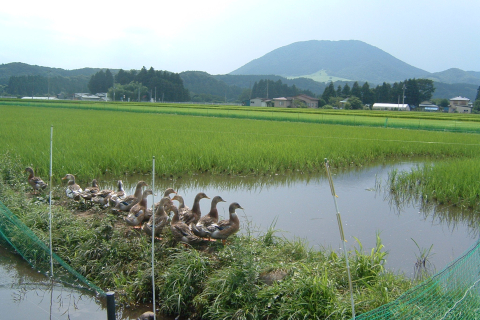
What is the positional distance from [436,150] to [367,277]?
12964 mm

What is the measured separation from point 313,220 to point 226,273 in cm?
309

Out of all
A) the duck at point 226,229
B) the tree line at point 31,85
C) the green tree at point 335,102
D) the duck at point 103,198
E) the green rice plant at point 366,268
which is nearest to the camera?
the green rice plant at point 366,268

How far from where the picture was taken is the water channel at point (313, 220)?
4230mm

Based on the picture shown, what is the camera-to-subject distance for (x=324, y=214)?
6.89 metres

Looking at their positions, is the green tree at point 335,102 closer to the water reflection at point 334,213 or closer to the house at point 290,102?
the house at point 290,102

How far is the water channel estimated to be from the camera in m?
4.23

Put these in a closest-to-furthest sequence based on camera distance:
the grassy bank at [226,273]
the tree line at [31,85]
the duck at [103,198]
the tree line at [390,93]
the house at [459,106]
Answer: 1. the grassy bank at [226,273]
2. the duck at [103,198]
3. the tree line at [31,85]
4. the house at [459,106]
5. the tree line at [390,93]

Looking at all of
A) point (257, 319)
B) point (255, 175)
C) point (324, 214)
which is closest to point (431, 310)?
point (257, 319)

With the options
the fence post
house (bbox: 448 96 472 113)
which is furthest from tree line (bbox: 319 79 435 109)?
the fence post

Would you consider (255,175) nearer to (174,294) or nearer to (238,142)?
(238,142)

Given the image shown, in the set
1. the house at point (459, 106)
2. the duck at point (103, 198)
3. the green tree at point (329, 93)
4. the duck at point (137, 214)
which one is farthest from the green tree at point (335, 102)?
the duck at point (137, 214)

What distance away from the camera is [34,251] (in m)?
4.78

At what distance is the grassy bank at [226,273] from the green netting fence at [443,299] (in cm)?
25

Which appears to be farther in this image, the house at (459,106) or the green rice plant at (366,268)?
the house at (459,106)
